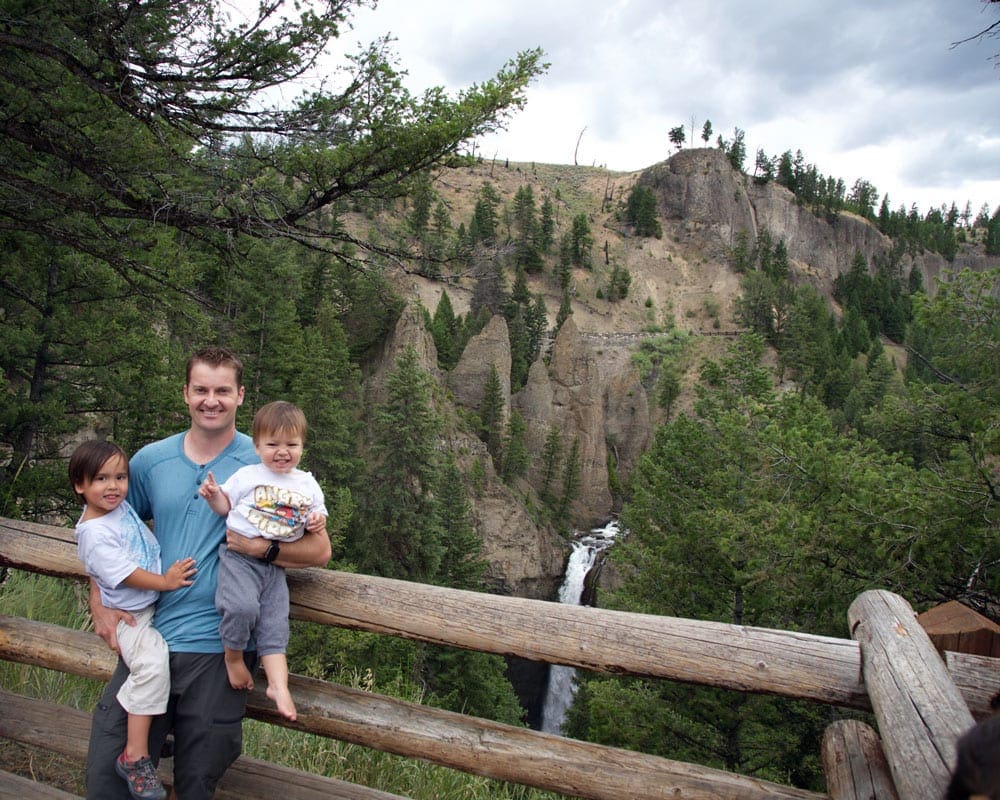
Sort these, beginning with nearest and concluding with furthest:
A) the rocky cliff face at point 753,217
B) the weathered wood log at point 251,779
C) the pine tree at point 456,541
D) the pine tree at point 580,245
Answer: the weathered wood log at point 251,779 < the pine tree at point 456,541 < the pine tree at point 580,245 < the rocky cliff face at point 753,217

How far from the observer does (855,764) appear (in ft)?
7.21

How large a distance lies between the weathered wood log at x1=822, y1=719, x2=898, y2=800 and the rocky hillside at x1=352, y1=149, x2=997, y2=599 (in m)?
4.38

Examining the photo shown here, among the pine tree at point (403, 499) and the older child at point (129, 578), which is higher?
the older child at point (129, 578)

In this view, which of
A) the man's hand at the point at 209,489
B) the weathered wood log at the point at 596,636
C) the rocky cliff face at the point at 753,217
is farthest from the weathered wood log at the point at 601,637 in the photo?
the rocky cliff face at the point at 753,217

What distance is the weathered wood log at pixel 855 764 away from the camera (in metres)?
2.12

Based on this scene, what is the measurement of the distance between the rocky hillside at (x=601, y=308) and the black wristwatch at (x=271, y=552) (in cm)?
378

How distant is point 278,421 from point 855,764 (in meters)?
2.17

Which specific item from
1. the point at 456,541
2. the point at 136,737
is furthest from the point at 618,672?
the point at 456,541

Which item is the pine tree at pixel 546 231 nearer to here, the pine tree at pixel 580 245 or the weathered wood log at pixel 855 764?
the pine tree at pixel 580 245

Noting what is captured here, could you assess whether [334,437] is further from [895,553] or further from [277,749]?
[277,749]

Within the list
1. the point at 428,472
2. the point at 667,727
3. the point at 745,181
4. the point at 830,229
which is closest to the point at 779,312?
the point at 745,181

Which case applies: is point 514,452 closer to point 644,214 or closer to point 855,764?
point 855,764

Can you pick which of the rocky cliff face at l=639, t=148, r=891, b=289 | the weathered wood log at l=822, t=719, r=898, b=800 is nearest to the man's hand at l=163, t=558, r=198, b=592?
the weathered wood log at l=822, t=719, r=898, b=800

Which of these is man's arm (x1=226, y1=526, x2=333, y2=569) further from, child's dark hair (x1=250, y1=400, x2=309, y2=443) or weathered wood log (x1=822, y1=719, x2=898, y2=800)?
weathered wood log (x1=822, y1=719, x2=898, y2=800)
